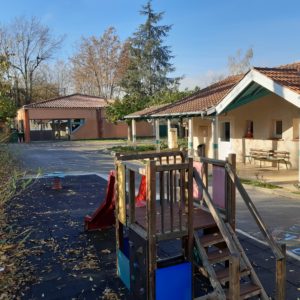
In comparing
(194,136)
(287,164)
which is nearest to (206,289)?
(287,164)

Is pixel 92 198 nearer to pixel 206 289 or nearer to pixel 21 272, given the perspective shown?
pixel 21 272

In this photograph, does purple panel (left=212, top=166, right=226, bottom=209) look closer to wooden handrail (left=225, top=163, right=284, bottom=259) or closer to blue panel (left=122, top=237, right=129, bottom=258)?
wooden handrail (left=225, top=163, right=284, bottom=259)

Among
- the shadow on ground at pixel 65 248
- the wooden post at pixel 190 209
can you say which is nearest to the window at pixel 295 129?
the shadow on ground at pixel 65 248

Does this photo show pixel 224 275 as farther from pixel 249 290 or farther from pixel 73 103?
pixel 73 103

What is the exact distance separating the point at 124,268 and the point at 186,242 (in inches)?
36.9

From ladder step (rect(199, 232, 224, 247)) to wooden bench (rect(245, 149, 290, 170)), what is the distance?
10398mm

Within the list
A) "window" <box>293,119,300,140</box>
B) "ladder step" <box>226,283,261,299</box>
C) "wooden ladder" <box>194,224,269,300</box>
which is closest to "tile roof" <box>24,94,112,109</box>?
"window" <box>293,119,300,140</box>

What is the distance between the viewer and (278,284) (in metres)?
3.75

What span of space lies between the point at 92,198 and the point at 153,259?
19.4 ft

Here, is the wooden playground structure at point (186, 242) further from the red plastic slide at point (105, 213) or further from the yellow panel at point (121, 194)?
the red plastic slide at point (105, 213)

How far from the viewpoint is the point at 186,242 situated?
4105 mm

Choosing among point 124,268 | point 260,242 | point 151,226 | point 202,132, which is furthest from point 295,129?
point 151,226

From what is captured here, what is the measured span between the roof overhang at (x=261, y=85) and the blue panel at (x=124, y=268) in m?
7.46

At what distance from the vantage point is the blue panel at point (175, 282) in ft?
12.5
